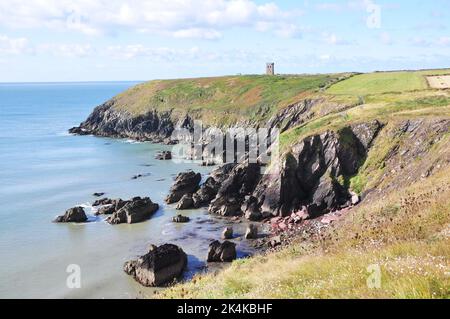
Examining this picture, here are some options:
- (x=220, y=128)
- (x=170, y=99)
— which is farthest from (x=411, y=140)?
(x=170, y=99)

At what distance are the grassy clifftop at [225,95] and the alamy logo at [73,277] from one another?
63809 millimetres

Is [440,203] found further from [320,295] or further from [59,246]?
[59,246]

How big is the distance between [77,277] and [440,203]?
26321 mm

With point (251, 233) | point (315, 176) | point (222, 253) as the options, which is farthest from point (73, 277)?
point (315, 176)

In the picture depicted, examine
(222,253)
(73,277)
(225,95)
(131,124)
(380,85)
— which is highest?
(380,85)

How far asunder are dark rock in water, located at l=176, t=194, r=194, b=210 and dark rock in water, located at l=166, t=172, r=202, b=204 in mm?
2981

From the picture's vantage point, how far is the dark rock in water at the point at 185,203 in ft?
177

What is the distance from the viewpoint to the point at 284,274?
542 inches

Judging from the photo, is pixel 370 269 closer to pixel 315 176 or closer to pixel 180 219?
pixel 180 219

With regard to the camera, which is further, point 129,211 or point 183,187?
point 183,187

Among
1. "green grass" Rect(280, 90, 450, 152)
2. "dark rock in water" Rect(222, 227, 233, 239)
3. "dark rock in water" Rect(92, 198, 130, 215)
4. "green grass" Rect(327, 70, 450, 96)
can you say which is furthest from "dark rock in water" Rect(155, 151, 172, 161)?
"dark rock in water" Rect(222, 227, 233, 239)

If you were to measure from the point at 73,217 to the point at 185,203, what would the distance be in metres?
12.6

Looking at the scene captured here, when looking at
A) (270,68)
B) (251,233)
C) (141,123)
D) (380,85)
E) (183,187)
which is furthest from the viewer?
(270,68)

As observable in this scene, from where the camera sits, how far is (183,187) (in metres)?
59.2
